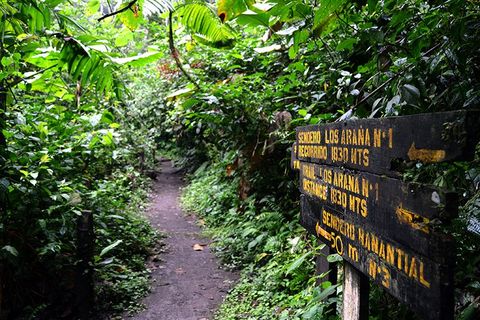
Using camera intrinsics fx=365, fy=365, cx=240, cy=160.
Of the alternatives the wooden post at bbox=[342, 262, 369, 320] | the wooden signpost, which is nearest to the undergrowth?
the wooden post at bbox=[342, 262, 369, 320]

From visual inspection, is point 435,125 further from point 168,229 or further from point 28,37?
point 168,229

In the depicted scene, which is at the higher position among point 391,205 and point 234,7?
point 234,7

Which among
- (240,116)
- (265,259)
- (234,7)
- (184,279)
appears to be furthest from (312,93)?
(184,279)

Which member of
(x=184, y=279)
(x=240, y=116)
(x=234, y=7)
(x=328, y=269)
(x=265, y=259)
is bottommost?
(x=184, y=279)

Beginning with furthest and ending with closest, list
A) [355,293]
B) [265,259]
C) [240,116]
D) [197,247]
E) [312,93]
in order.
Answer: [197,247] → [240,116] → [265,259] → [312,93] → [355,293]

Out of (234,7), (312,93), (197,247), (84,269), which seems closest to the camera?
(234,7)

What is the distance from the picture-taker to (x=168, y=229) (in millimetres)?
7938

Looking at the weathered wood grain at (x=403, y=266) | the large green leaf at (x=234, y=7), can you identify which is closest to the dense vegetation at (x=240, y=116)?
the large green leaf at (x=234, y=7)

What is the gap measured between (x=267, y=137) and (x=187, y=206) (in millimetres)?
4417

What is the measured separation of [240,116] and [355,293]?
440cm

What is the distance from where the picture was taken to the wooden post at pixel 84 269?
4.15 metres

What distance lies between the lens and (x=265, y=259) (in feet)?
17.2

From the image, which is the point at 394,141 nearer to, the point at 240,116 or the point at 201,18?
the point at 201,18

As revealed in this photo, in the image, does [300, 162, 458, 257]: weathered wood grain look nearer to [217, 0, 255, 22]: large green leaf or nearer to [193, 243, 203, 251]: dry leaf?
[217, 0, 255, 22]: large green leaf
